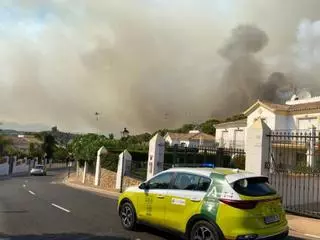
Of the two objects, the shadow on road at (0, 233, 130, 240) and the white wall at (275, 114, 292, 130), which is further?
the white wall at (275, 114, 292, 130)

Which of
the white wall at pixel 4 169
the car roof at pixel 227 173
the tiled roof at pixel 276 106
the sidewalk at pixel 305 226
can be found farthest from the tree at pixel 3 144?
the car roof at pixel 227 173

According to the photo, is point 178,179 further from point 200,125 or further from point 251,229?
point 200,125

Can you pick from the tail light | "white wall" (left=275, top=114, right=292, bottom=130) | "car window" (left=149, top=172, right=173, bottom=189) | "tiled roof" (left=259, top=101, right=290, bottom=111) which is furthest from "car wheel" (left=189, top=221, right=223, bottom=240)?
"tiled roof" (left=259, top=101, right=290, bottom=111)

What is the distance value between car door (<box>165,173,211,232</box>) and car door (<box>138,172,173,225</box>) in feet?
0.66

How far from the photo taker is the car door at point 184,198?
8.84 metres

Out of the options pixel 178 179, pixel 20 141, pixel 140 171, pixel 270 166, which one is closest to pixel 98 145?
pixel 140 171

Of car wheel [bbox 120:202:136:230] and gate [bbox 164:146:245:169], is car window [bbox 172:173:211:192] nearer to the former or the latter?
car wheel [bbox 120:202:136:230]

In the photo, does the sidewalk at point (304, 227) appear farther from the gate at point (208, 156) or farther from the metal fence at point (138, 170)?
the metal fence at point (138, 170)

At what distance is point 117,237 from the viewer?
32.9 ft

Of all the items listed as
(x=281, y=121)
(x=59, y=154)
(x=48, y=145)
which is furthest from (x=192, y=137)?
(x=59, y=154)

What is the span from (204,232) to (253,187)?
1292 mm

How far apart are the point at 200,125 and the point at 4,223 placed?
81.1m

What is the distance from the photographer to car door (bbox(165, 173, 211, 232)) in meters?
8.84

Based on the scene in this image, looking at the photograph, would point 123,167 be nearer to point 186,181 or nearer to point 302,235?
point 302,235
